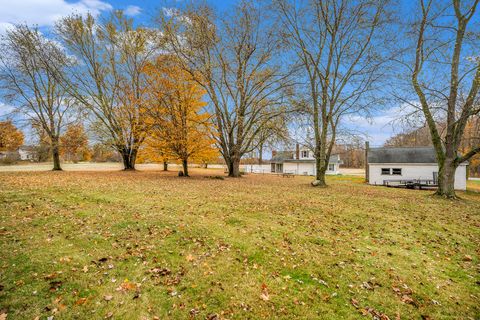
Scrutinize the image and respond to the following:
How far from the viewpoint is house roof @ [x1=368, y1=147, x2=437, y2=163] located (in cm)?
2891

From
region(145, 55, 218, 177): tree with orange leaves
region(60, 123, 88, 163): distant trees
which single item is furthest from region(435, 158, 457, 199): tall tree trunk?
region(60, 123, 88, 163): distant trees

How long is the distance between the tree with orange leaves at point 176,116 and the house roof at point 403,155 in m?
23.8

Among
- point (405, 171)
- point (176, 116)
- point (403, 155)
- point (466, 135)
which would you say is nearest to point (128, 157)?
point (176, 116)

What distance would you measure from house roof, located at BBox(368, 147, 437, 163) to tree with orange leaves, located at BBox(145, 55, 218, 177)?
23822 millimetres

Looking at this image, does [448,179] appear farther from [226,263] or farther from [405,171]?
[405,171]

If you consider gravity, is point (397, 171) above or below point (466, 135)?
below

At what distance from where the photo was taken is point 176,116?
1811 centimetres

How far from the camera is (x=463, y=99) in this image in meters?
13.0

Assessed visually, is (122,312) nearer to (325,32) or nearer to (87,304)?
(87,304)

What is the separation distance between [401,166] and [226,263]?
1274 inches

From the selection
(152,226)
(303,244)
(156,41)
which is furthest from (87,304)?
(156,41)

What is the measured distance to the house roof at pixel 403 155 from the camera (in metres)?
28.9

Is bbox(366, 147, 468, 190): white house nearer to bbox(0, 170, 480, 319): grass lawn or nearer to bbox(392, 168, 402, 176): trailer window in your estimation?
bbox(392, 168, 402, 176): trailer window

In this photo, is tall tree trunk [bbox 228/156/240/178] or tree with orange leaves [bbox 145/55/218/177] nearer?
tree with orange leaves [bbox 145/55/218/177]
